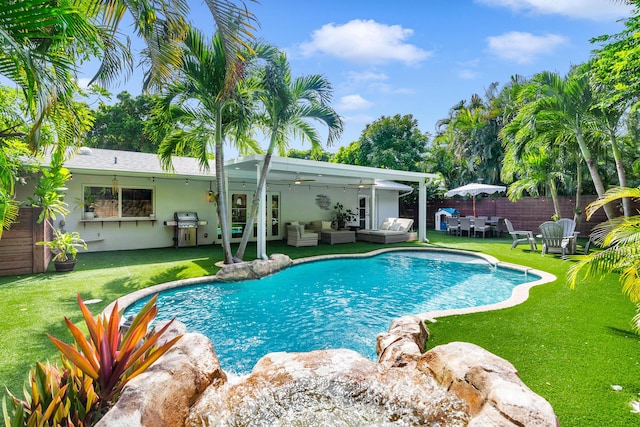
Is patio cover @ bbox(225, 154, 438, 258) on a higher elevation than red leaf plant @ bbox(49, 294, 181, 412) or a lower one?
higher

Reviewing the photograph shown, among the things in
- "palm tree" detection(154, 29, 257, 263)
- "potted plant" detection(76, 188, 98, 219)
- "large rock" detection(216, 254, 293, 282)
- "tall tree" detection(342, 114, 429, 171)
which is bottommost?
"large rock" detection(216, 254, 293, 282)

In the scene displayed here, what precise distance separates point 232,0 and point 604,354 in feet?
22.6

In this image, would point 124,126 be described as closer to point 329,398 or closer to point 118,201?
point 118,201

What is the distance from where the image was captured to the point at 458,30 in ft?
33.5

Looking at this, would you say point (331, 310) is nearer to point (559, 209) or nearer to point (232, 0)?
point (232, 0)

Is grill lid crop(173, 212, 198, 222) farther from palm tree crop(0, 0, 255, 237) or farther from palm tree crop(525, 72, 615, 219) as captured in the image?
palm tree crop(525, 72, 615, 219)

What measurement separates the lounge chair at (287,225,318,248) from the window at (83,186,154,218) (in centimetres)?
541

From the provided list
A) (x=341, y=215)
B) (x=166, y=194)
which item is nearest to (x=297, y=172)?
(x=166, y=194)

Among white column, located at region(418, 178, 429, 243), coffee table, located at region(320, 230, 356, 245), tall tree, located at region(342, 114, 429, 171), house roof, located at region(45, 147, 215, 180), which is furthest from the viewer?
tall tree, located at region(342, 114, 429, 171)

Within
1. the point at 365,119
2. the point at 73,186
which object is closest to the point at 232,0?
the point at 73,186

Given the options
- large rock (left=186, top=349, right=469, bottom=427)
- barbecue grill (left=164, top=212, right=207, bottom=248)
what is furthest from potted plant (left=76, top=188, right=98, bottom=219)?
large rock (left=186, top=349, right=469, bottom=427)

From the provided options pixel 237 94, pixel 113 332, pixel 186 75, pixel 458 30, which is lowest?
pixel 113 332

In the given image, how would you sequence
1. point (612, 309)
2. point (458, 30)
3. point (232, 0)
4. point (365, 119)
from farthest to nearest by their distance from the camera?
point (365, 119) → point (458, 30) → point (612, 309) → point (232, 0)

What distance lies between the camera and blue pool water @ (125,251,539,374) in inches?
188
